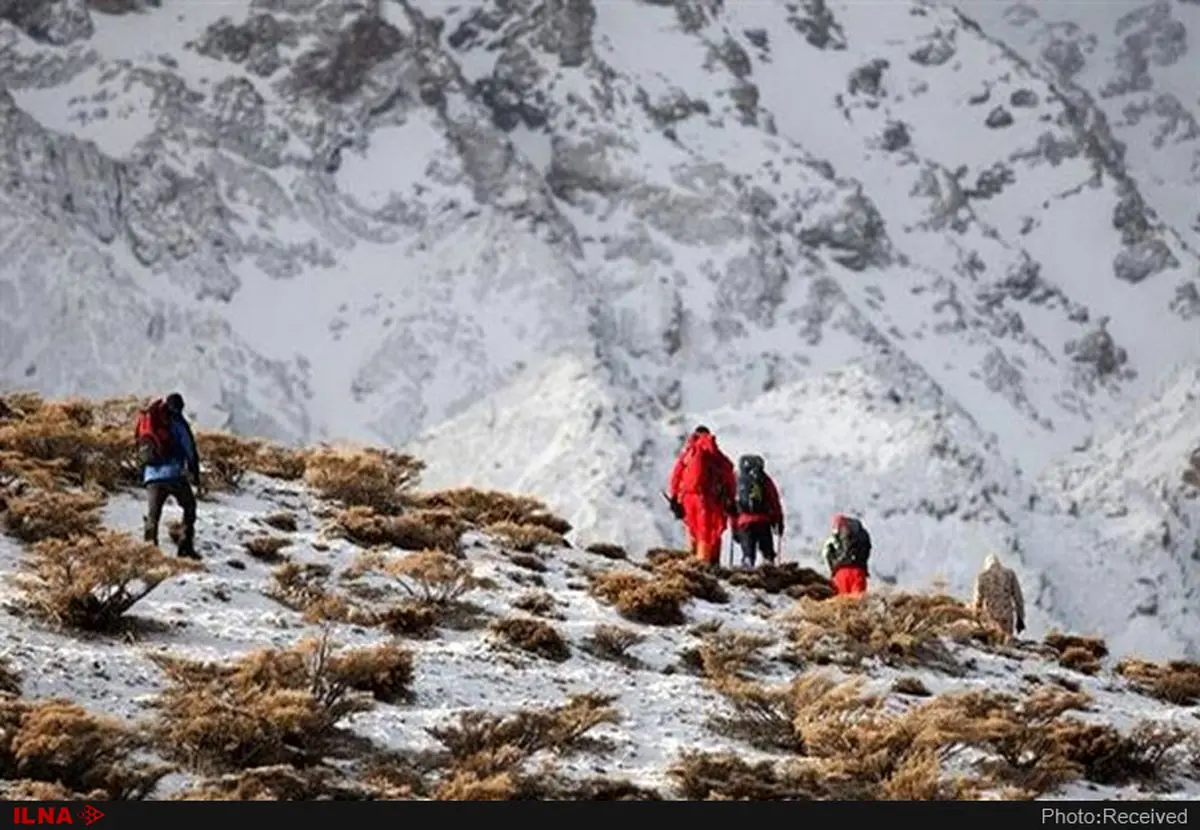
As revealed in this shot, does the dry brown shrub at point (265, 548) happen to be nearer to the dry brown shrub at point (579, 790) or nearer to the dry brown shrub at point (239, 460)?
the dry brown shrub at point (239, 460)

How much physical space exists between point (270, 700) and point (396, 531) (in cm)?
767

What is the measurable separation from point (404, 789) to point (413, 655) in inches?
135

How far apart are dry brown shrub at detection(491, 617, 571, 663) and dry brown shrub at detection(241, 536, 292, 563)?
3.05 metres

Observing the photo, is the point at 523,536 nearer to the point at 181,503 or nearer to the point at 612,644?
the point at 612,644

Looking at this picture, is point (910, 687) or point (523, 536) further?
point (523, 536)

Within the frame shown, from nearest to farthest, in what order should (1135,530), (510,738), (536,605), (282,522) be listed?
(510,738) → (536,605) → (282,522) → (1135,530)

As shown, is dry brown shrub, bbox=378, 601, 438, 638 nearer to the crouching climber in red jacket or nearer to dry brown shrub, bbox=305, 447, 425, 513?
dry brown shrub, bbox=305, 447, 425, 513

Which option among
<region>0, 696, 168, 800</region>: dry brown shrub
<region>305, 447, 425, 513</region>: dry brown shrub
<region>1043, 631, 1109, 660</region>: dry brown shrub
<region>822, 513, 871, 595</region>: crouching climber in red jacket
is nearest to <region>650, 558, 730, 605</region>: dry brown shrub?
<region>822, 513, 871, 595</region>: crouching climber in red jacket

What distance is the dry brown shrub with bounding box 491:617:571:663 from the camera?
58.8 feet

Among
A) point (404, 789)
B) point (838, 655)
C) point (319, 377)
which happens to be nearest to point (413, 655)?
point (404, 789)

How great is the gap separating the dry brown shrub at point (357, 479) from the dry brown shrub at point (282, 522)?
2116mm

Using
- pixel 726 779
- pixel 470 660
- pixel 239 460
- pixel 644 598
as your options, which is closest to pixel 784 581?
pixel 644 598

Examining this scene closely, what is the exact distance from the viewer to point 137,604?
17.2m

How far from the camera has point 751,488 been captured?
2642cm
